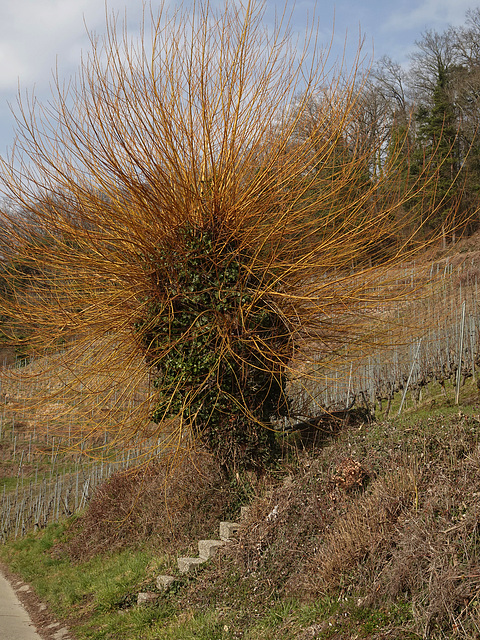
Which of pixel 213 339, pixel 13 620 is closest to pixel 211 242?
pixel 213 339

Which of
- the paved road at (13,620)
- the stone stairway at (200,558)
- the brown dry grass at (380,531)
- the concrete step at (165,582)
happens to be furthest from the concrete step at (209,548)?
the paved road at (13,620)

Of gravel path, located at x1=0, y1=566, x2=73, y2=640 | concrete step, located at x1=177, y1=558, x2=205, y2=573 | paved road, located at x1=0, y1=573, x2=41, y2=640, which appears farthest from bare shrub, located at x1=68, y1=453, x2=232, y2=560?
paved road, located at x1=0, y1=573, x2=41, y2=640

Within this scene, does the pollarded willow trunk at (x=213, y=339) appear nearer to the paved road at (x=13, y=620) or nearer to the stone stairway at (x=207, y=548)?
the stone stairway at (x=207, y=548)

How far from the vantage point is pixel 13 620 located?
6.48 metres

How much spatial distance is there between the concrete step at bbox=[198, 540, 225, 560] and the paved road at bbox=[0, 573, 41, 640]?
1.90 meters

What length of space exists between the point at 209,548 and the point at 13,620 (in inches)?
103

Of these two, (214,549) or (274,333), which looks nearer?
(214,549)

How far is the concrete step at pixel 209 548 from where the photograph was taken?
19.7 ft

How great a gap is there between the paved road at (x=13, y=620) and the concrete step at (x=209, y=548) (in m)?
1.90

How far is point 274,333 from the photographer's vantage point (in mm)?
6879

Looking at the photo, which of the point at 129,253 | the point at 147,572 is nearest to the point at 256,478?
the point at 147,572

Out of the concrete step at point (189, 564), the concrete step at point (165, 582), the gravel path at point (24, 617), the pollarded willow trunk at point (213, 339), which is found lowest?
the gravel path at point (24, 617)

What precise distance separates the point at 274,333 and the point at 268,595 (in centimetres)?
313

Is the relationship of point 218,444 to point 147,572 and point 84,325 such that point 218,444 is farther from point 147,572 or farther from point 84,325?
point 84,325
